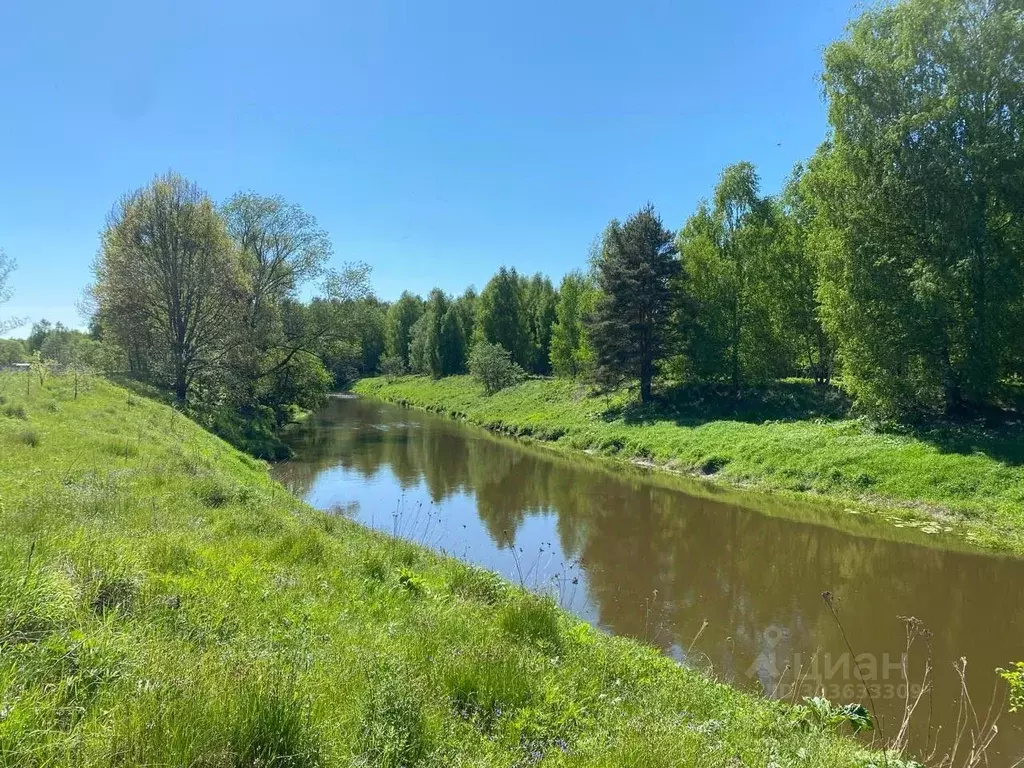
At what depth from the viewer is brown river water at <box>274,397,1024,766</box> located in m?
7.18

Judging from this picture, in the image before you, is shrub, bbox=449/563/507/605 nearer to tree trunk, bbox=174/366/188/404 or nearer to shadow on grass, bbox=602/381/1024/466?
shadow on grass, bbox=602/381/1024/466

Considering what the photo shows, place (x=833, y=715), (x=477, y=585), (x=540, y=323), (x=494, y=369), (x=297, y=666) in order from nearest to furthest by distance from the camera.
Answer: (x=297, y=666) → (x=833, y=715) → (x=477, y=585) → (x=494, y=369) → (x=540, y=323)

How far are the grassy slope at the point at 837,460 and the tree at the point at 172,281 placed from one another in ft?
56.2

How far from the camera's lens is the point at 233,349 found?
27.0 m

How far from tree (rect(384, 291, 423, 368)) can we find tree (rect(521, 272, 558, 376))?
2288 cm

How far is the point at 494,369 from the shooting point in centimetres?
4588

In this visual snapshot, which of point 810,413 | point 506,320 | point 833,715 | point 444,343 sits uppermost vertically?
point 506,320

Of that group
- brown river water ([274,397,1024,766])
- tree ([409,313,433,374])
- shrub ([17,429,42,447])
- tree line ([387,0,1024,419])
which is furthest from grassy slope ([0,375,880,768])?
tree ([409,313,433,374])

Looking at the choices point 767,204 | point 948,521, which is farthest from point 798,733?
point 767,204

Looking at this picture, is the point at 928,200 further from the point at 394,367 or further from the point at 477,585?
the point at 394,367

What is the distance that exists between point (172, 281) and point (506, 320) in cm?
3648

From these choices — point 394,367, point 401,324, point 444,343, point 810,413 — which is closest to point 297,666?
point 810,413

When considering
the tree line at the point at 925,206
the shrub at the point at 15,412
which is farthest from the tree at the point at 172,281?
the tree line at the point at 925,206

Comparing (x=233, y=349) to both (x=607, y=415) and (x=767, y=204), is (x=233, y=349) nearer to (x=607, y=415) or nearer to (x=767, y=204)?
(x=607, y=415)
